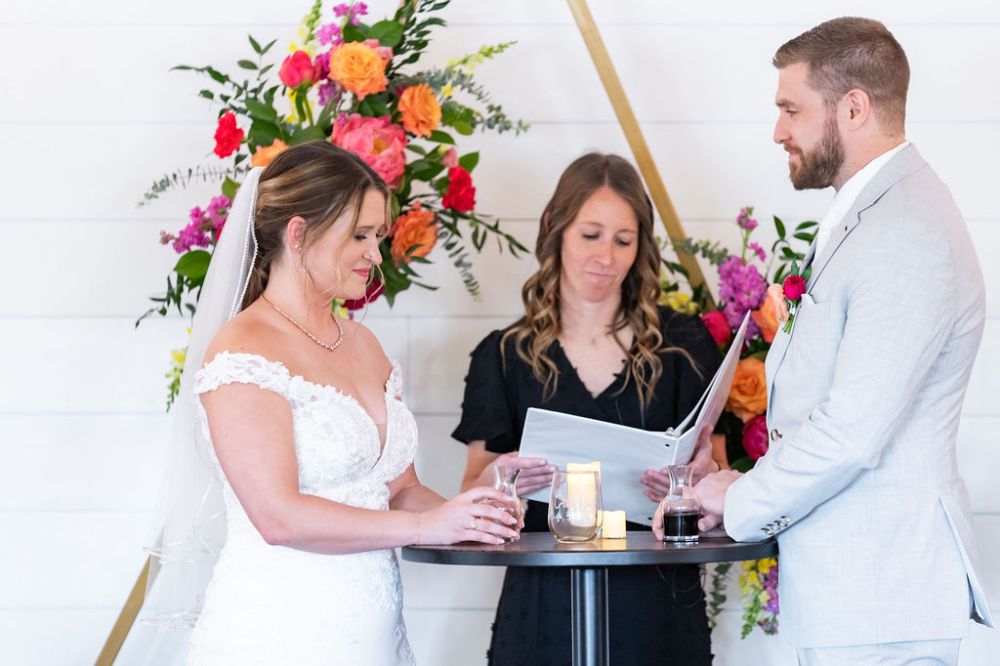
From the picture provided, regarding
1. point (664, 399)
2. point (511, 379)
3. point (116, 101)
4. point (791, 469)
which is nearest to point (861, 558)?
point (791, 469)

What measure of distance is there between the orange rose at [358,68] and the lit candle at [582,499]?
1005 mm

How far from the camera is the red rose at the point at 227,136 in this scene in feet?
8.26

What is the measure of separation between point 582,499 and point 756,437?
862 mm

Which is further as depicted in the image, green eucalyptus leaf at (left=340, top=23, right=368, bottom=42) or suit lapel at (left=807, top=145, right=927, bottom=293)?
green eucalyptus leaf at (left=340, top=23, right=368, bottom=42)

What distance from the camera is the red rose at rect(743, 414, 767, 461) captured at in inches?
106

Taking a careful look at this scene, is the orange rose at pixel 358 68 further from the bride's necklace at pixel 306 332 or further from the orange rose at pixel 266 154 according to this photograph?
the bride's necklace at pixel 306 332

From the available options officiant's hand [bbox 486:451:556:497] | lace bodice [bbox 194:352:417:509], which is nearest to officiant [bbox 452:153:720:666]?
officiant's hand [bbox 486:451:556:497]

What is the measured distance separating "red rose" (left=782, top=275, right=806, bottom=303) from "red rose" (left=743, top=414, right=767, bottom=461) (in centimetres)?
76

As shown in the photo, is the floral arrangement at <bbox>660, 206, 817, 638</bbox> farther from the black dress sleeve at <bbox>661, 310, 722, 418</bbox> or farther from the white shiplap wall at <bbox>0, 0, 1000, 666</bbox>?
the white shiplap wall at <bbox>0, 0, 1000, 666</bbox>

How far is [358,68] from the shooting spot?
8.19ft

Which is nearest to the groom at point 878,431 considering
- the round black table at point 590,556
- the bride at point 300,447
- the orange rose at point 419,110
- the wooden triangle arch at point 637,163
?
the round black table at point 590,556

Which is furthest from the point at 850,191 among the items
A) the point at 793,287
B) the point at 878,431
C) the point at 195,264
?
the point at 195,264

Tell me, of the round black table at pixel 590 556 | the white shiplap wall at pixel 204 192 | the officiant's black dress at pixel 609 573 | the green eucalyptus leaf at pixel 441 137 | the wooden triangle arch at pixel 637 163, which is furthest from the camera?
the white shiplap wall at pixel 204 192

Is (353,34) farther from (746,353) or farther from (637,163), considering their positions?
(746,353)
